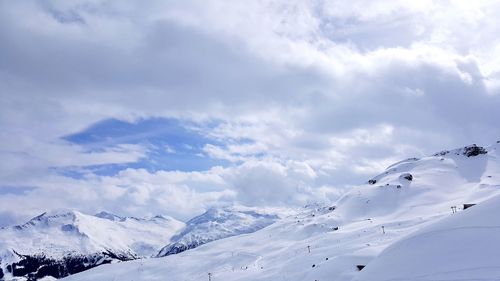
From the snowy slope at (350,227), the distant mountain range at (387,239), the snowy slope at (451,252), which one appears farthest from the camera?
the snowy slope at (350,227)

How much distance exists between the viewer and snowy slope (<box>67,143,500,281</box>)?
279ft

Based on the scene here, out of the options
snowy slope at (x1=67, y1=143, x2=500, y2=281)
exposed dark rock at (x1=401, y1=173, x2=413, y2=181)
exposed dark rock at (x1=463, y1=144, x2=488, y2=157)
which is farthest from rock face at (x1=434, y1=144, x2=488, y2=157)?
exposed dark rock at (x1=401, y1=173, x2=413, y2=181)

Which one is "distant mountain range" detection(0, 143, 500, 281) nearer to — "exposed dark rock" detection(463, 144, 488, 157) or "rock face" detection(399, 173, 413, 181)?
"exposed dark rock" detection(463, 144, 488, 157)

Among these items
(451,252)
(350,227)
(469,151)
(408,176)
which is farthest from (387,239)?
(469,151)

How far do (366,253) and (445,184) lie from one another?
4040 inches

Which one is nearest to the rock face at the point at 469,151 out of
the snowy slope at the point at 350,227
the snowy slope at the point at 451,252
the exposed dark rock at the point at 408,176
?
the snowy slope at the point at 350,227

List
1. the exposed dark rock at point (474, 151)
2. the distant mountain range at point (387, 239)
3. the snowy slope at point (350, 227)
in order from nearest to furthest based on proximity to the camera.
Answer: the distant mountain range at point (387, 239), the snowy slope at point (350, 227), the exposed dark rock at point (474, 151)

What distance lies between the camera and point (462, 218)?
75.5 ft

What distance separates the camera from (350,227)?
372 ft

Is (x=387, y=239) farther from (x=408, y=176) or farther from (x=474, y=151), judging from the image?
(x=474, y=151)

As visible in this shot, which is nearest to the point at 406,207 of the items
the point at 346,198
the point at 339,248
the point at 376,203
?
the point at 376,203

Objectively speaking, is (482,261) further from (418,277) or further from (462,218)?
(462,218)

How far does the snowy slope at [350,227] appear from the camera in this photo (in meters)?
85.2

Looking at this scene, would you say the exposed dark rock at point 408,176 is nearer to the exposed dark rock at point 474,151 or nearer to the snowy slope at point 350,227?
the snowy slope at point 350,227
